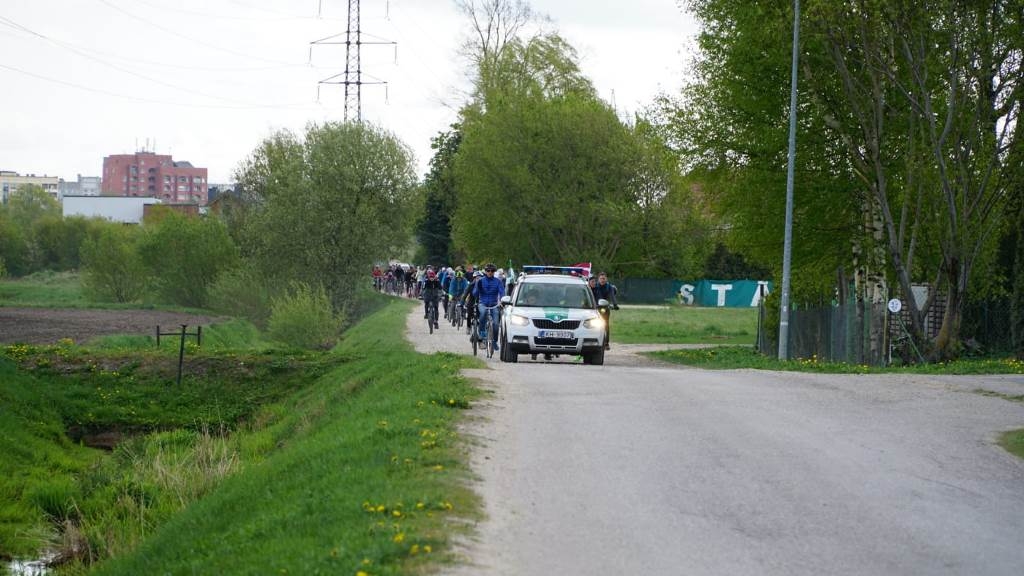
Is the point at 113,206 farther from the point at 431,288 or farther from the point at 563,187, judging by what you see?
the point at 431,288

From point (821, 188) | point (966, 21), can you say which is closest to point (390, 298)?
point (821, 188)

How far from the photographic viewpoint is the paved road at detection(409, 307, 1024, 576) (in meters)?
8.35

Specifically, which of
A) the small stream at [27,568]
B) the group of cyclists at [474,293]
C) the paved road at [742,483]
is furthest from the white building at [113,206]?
the paved road at [742,483]

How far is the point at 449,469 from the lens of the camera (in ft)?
35.1

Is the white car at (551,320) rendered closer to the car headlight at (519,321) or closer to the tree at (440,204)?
the car headlight at (519,321)

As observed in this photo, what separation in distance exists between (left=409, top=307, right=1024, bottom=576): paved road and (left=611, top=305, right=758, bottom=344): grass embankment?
93.1 feet

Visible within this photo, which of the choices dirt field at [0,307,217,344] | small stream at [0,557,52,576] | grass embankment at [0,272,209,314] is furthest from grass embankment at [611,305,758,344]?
small stream at [0,557,52,576]

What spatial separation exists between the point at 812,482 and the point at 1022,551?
91.5 inches

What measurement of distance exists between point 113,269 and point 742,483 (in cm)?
6852

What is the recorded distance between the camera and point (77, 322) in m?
51.9

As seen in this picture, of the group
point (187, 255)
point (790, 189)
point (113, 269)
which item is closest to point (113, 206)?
point (113, 269)

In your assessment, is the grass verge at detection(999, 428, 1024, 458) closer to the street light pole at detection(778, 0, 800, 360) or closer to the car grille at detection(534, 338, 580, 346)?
the car grille at detection(534, 338, 580, 346)

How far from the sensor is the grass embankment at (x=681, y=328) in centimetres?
4670

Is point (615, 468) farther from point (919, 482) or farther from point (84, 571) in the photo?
point (84, 571)
